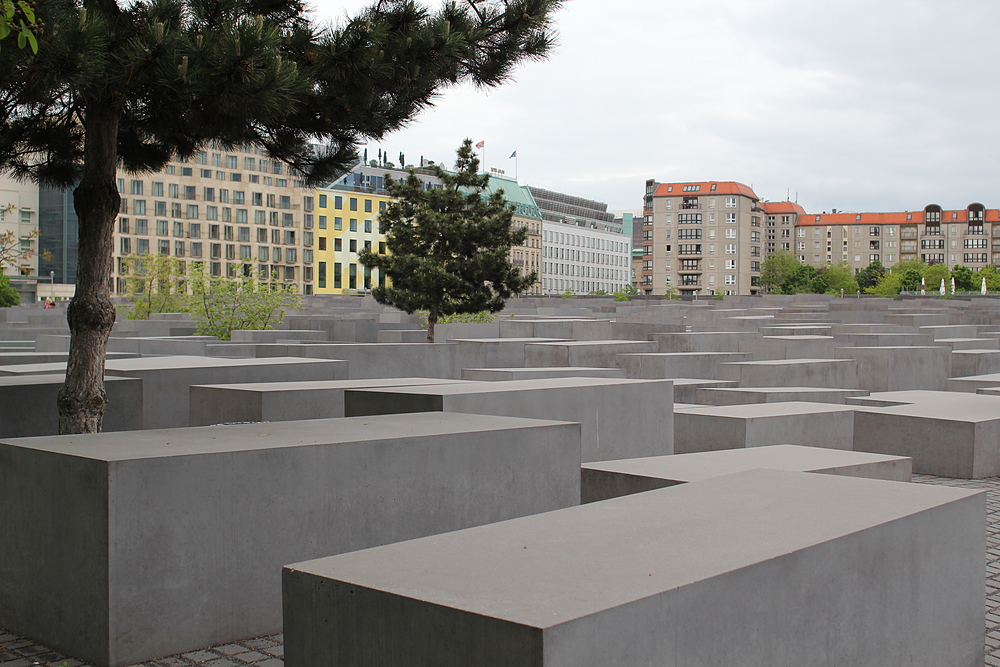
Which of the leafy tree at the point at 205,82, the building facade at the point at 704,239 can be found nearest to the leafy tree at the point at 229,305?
the leafy tree at the point at 205,82

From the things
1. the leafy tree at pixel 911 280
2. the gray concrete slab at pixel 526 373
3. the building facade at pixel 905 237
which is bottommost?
the gray concrete slab at pixel 526 373

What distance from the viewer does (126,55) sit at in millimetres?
5254

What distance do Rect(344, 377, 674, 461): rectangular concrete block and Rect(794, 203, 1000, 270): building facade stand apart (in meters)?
172

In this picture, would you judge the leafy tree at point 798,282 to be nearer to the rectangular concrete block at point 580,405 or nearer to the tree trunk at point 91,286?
the rectangular concrete block at point 580,405

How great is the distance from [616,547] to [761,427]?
5.80 metres

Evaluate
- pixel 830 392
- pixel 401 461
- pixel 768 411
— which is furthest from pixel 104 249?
pixel 830 392

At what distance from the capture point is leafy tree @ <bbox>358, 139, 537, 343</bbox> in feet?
74.8

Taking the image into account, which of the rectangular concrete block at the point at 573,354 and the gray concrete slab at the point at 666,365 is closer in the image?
the gray concrete slab at the point at 666,365

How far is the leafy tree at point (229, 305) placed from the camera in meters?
21.0

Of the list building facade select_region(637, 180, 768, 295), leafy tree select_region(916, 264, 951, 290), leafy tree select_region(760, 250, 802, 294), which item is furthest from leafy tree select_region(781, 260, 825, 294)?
building facade select_region(637, 180, 768, 295)

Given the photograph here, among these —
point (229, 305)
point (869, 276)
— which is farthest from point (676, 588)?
point (869, 276)

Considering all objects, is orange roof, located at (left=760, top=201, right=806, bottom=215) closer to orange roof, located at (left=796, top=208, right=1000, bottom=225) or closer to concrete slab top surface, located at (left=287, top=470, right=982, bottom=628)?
orange roof, located at (left=796, top=208, right=1000, bottom=225)

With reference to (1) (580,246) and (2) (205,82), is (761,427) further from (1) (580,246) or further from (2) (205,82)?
(1) (580,246)

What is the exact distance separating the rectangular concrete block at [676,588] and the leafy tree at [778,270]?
129584mm
